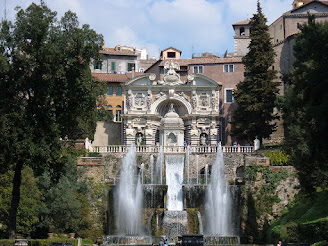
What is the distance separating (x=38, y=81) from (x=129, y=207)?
16708 mm

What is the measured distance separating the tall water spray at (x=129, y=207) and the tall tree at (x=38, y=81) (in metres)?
13.7

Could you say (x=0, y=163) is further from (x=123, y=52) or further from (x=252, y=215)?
(x=123, y=52)

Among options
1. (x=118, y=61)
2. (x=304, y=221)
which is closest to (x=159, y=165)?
(x=304, y=221)

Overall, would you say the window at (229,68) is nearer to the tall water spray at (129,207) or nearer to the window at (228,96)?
the window at (228,96)

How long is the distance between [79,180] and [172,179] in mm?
7623

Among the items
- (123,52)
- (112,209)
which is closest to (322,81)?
(112,209)

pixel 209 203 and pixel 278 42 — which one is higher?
pixel 278 42

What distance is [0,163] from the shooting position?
3422 cm

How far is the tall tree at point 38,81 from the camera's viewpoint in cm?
3388

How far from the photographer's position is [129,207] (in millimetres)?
48469

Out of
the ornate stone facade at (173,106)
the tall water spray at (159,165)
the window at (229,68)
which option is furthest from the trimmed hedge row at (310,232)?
the window at (229,68)

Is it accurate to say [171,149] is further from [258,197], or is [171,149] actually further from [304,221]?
[304,221]

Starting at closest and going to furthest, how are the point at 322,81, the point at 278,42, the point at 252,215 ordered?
the point at 322,81, the point at 252,215, the point at 278,42

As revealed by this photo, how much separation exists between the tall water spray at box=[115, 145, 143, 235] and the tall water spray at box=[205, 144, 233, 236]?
16.0 feet
